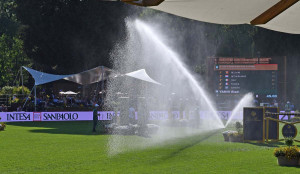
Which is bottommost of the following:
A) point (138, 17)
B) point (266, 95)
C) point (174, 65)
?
point (266, 95)

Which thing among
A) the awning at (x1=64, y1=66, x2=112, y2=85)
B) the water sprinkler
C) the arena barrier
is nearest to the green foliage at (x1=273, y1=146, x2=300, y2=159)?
the water sprinkler

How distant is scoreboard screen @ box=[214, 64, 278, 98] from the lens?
38625 mm

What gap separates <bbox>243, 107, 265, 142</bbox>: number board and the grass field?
798 mm

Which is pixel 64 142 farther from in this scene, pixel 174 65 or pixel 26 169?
pixel 174 65

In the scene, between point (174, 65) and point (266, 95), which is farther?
point (174, 65)

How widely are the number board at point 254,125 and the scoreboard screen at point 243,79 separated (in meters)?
17.2

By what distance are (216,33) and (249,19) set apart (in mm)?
43842

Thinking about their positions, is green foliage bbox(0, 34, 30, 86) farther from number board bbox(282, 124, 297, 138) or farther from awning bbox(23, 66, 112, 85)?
number board bbox(282, 124, 297, 138)

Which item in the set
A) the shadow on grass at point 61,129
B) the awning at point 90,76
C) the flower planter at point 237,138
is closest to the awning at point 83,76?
the awning at point 90,76

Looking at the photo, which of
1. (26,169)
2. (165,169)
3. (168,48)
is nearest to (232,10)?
(165,169)

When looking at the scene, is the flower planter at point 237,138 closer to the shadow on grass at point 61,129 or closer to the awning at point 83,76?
the shadow on grass at point 61,129

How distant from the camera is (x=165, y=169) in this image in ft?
43.0

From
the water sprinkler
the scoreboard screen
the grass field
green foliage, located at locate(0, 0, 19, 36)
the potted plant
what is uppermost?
green foliage, located at locate(0, 0, 19, 36)

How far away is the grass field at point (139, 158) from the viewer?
13.1 m
